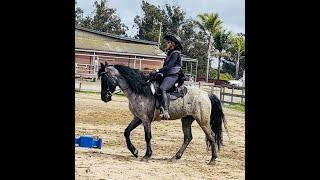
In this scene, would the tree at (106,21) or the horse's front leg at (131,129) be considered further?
the horse's front leg at (131,129)

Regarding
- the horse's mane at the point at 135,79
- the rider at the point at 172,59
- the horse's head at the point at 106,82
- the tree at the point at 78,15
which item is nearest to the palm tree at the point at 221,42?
the rider at the point at 172,59

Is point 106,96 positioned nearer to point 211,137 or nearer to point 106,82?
point 106,82

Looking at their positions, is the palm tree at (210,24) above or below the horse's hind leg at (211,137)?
above

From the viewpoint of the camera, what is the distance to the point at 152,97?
4512 millimetres

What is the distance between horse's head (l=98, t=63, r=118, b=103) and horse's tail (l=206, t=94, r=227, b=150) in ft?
2.22

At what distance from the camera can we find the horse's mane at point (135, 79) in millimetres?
4488

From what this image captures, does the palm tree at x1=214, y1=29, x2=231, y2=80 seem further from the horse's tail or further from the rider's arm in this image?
the rider's arm

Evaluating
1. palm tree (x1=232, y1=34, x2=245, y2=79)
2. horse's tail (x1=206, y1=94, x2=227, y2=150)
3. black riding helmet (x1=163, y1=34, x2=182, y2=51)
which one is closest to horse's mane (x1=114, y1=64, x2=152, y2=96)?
black riding helmet (x1=163, y1=34, x2=182, y2=51)

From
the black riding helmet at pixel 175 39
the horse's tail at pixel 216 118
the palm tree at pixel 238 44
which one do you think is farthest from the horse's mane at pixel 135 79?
the palm tree at pixel 238 44

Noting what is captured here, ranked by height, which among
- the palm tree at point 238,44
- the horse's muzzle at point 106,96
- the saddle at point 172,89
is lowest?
the horse's muzzle at point 106,96

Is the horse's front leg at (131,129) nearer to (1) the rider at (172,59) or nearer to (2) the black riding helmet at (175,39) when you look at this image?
(1) the rider at (172,59)
